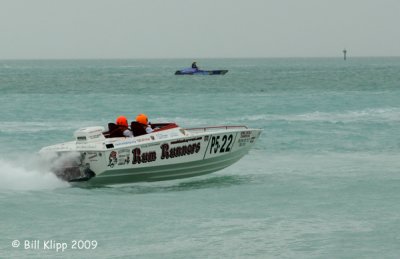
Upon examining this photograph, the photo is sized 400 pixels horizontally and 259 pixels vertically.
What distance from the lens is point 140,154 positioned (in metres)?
16.7

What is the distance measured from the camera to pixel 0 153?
2322cm

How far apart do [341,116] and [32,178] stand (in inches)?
843

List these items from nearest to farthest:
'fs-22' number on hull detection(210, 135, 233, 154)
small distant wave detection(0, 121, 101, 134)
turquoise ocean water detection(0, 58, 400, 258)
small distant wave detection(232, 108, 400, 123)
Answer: turquoise ocean water detection(0, 58, 400, 258), 'fs-22' number on hull detection(210, 135, 233, 154), small distant wave detection(0, 121, 101, 134), small distant wave detection(232, 108, 400, 123)

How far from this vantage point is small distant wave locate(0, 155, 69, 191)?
16.5 meters

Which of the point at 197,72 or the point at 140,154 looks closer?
the point at 140,154

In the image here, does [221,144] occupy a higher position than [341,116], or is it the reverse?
[221,144]

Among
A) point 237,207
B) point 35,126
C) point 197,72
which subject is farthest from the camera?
point 197,72

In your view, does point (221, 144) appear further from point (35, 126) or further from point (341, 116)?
point (341, 116)

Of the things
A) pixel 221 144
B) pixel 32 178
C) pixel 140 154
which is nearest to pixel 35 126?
pixel 32 178

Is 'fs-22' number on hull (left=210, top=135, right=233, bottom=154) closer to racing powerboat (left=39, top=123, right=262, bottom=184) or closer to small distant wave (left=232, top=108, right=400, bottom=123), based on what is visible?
racing powerboat (left=39, top=123, right=262, bottom=184)

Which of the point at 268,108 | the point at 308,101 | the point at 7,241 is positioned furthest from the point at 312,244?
the point at 308,101

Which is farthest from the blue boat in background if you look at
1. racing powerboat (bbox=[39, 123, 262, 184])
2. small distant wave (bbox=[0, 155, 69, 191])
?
small distant wave (bbox=[0, 155, 69, 191])

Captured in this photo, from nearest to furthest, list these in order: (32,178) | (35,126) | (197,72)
A: (32,178)
(35,126)
(197,72)

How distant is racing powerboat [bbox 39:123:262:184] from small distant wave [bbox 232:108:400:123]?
16.0 m
